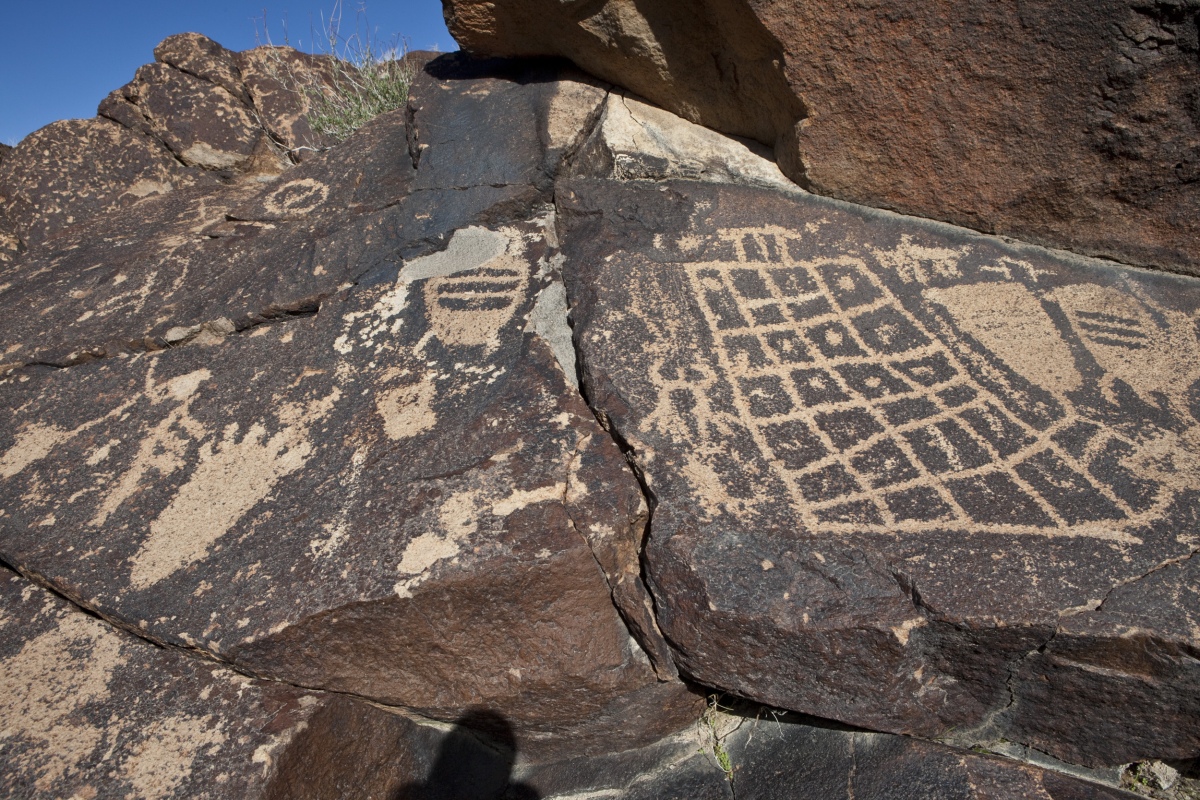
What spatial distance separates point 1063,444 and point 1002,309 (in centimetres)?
43

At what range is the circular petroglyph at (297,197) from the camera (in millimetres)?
2408

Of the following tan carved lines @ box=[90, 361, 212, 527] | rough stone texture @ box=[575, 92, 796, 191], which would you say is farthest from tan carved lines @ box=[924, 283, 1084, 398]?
tan carved lines @ box=[90, 361, 212, 527]

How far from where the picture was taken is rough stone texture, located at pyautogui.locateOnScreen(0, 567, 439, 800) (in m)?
1.29

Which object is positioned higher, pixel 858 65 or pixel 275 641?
pixel 858 65

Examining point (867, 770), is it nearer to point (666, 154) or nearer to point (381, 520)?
point (381, 520)

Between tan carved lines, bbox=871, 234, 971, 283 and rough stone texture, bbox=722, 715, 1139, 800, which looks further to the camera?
tan carved lines, bbox=871, 234, 971, 283

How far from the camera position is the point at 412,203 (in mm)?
2195

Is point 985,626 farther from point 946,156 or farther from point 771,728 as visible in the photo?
point 946,156

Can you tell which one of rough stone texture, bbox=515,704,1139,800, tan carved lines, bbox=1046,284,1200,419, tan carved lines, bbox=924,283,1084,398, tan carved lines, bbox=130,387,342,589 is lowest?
rough stone texture, bbox=515,704,1139,800

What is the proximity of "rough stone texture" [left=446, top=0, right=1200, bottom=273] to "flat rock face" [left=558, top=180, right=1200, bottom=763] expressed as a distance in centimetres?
12

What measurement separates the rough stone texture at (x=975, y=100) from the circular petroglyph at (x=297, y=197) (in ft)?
3.23

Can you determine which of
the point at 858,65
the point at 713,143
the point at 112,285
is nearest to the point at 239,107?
the point at 112,285

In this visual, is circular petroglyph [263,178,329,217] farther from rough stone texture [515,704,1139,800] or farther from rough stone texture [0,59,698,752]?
rough stone texture [515,704,1139,800]

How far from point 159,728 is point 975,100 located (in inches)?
84.6
